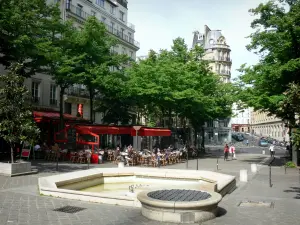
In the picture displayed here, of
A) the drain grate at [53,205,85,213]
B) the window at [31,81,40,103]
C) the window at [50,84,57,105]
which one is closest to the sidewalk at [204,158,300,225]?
the drain grate at [53,205,85,213]

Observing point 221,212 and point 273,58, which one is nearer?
point 221,212

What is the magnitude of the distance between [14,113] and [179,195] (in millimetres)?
11077

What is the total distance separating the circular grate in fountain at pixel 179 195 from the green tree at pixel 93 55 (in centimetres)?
1978

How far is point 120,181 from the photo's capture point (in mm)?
16438

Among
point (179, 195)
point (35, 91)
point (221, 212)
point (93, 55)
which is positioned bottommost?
point (221, 212)

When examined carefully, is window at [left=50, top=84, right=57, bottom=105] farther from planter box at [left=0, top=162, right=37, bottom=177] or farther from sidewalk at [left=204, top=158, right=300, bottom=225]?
sidewalk at [left=204, top=158, right=300, bottom=225]

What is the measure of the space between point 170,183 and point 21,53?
1346cm

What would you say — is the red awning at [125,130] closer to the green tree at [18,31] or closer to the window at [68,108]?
the green tree at [18,31]

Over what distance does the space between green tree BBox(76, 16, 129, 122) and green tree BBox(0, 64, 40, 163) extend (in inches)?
432

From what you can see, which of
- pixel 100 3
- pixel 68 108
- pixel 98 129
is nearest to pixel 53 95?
pixel 68 108

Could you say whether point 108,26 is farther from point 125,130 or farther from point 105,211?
point 105,211

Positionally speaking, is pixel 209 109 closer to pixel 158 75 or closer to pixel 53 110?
pixel 158 75

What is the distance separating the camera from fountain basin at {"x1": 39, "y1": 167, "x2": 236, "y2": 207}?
36.8 ft

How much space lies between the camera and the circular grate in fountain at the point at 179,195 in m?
9.66
